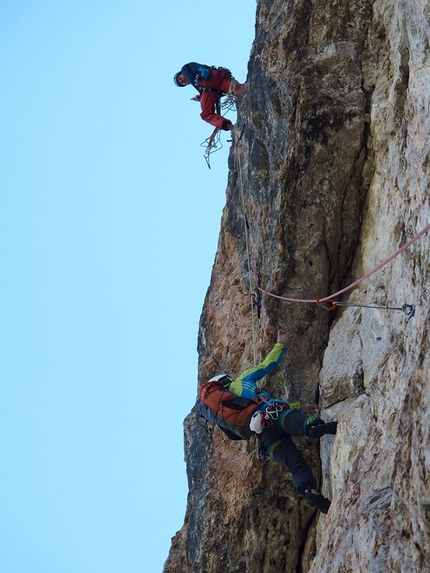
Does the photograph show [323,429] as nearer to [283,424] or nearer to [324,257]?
[283,424]

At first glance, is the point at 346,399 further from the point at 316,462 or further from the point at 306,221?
the point at 306,221

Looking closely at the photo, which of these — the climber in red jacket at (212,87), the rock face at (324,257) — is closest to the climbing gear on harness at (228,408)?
the rock face at (324,257)

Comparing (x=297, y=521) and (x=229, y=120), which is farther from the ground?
(x=229, y=120)

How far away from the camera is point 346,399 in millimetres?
7391

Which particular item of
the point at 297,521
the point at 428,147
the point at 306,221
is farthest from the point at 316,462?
the point at 428,147

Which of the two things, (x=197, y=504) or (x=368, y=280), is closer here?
(x=368, y=280)

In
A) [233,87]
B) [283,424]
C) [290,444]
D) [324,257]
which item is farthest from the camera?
[233,87]

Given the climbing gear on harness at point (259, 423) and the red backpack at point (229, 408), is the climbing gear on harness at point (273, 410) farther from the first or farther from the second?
the red backpack at point (229, 408)

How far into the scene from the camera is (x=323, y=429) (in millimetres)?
7004

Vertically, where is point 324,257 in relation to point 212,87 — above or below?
below

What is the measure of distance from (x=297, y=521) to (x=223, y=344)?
268 centimetres

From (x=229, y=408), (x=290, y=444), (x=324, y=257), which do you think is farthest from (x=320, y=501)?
(x=324, y=257)

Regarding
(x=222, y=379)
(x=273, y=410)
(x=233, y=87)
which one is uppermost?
(x=233, y=87)

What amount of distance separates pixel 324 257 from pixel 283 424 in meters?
1.91
